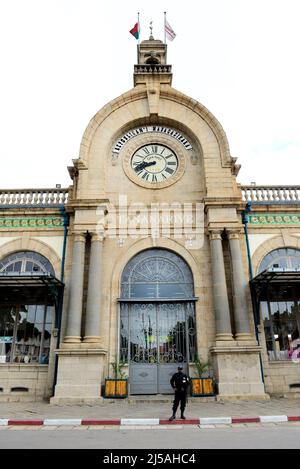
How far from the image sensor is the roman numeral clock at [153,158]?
60.4ft

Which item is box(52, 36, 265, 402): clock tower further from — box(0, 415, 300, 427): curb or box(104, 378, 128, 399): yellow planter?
box(0, 415, 300, 427): curb

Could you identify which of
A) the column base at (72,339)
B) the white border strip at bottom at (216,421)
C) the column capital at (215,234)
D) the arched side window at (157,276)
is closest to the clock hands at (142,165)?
the arched side window at (157,276)

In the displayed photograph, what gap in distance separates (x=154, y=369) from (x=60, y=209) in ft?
28.5

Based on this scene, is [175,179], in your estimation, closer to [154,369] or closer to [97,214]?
[97,214]

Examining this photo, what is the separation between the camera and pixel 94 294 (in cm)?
1554

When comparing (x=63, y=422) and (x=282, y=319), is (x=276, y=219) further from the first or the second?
(x=63, y=422)

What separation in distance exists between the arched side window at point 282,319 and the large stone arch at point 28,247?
392 inches

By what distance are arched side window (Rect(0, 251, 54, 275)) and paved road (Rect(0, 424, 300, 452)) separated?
29.8 ft

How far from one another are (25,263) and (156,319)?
22.6ft

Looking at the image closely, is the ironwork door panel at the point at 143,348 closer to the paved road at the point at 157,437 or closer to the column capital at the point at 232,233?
the column capital at the point at 232,233

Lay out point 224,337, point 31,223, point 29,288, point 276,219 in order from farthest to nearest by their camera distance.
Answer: point 31,223, point 276,219, point 29,288, point 224,337

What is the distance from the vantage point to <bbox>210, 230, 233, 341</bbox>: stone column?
1500 cm

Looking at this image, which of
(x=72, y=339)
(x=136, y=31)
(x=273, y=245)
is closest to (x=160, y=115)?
(x=136, y=31)

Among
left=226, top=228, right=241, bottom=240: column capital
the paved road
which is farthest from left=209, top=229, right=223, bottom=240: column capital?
the paved road
